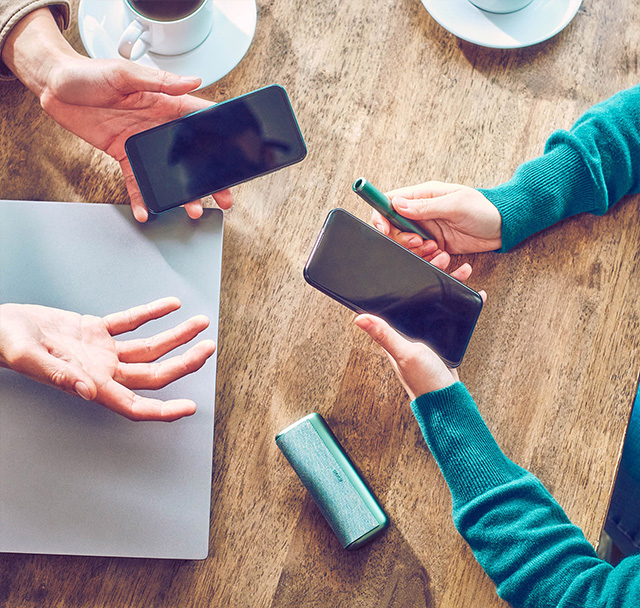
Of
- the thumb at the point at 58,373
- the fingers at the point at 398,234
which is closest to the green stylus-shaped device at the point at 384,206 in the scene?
the fingers at the point at 398,234

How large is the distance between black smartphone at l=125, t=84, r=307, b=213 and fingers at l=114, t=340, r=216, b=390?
19 cm

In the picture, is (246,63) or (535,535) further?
(246,63)

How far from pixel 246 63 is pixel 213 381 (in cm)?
46

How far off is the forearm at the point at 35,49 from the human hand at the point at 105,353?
311mm

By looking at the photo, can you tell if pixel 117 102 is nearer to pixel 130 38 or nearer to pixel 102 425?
pixel 130 38

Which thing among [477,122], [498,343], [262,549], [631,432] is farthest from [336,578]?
[477,122]

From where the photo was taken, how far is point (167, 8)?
2.26 feet

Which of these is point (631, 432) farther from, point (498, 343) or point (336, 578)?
point (336, 578)

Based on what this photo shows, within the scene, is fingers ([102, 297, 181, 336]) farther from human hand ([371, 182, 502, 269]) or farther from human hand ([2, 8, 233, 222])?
human hand ([371, 182, 502, 269])

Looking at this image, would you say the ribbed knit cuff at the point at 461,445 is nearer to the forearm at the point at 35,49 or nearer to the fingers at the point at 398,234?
the fingers at the point at 398,234

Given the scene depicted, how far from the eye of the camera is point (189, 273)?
0.70 metres

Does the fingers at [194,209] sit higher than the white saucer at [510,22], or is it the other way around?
the white saucer at [510,22]

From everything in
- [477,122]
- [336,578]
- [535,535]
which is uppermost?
[477,122]

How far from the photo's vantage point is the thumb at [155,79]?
67cm
